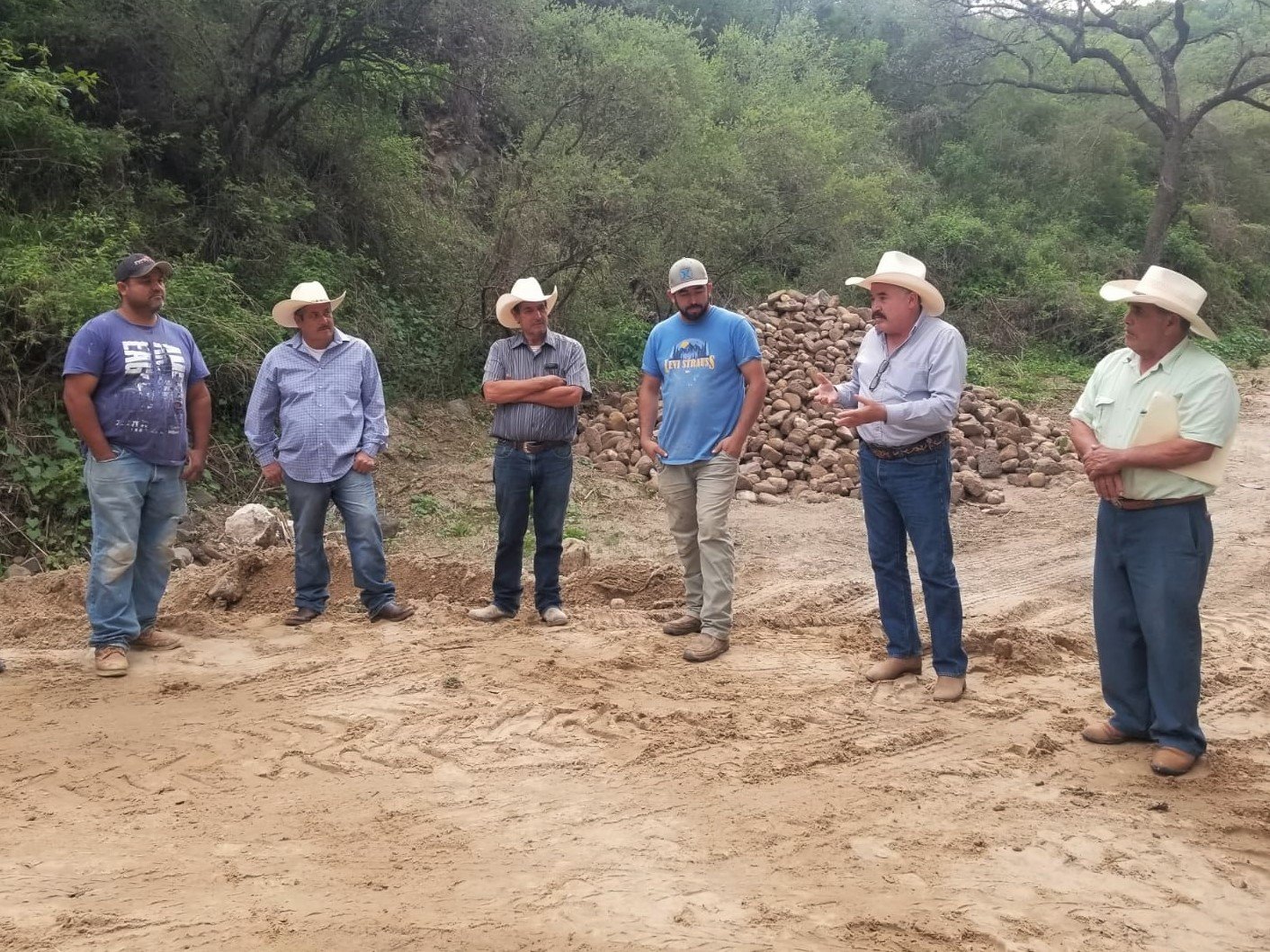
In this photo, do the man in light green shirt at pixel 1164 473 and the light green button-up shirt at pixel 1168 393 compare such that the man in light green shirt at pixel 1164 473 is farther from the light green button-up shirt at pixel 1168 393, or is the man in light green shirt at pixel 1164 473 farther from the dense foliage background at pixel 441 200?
the dense foliage background at pixel 441 200

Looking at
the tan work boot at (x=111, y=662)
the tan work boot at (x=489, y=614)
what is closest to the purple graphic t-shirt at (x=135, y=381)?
Result: the tan work boot at (x=111, y=662)

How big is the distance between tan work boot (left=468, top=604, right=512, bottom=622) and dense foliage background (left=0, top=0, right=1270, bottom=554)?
12.0 feet

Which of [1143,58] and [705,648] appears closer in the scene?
[705,648]

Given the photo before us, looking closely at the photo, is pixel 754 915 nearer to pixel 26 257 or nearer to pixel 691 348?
pixel 691 348

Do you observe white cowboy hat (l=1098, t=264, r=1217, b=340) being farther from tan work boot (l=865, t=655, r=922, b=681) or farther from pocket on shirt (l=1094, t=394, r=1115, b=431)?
tan work boot (l=865, t=655, r=922, b=681)

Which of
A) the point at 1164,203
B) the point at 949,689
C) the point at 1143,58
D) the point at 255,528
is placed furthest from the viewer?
the point at 1143,58

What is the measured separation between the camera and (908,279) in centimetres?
493

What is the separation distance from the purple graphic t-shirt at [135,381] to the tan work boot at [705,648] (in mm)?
2881

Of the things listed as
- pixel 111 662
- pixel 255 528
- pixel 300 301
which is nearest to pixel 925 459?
pixel 300 301

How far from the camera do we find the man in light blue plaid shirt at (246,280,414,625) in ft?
19.7

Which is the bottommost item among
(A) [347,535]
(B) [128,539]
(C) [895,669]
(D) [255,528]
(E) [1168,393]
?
(D) [255,528]

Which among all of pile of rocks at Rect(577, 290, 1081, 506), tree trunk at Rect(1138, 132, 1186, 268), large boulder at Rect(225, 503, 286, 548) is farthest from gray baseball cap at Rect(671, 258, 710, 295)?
tree trunk at Rect(1138, 132, 1186, 268)

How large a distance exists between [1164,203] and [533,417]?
23.0 meters

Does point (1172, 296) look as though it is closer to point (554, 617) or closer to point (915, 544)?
point (915, 544)
